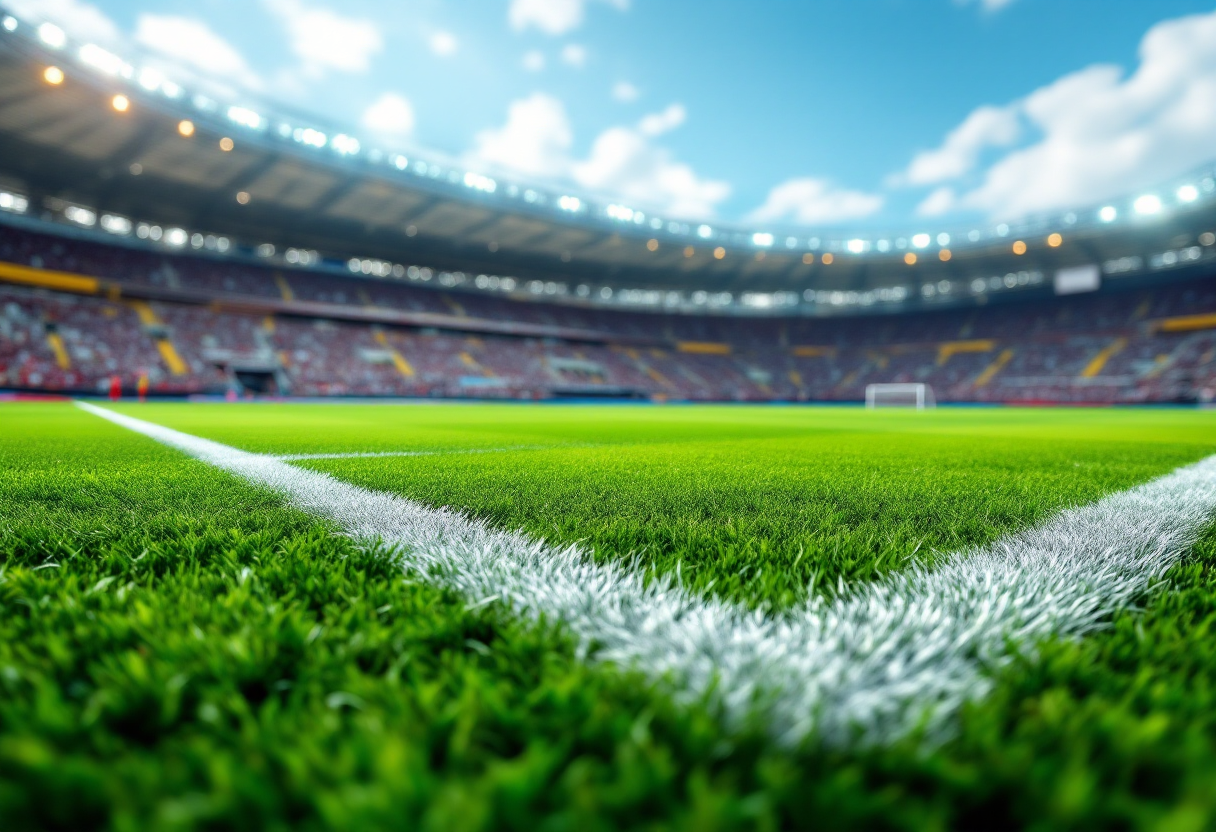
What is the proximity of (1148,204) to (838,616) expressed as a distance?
3481cm

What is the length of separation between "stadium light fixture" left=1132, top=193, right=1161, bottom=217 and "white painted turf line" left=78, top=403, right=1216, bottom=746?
3310 centimetres

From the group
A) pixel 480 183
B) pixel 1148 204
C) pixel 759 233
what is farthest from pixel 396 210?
pixel 1148 204

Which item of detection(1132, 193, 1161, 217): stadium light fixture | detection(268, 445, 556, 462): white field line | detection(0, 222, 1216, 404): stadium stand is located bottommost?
detection(268, 445, 556, 462): white field line

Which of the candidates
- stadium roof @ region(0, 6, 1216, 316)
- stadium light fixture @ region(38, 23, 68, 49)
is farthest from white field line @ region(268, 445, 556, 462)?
stadium light fixture @ region(38, 23, 68, 49)

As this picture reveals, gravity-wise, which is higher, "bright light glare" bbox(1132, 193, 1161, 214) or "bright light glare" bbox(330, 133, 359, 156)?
"bright light glare" bbox(330, 133, 359, 156)

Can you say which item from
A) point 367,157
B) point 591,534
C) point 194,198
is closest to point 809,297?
point 367,157

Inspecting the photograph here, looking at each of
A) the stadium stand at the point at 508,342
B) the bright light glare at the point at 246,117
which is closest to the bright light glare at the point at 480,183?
the bright light glare at the point at 246,117

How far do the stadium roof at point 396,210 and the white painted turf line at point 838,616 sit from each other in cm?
2233

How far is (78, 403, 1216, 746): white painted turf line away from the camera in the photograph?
688mm

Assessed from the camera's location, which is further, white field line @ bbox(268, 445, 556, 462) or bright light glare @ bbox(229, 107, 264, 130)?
bright light glare @ bbox(229, 107, 264, 130)

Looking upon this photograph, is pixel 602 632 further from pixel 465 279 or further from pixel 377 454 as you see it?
pixel 465 279

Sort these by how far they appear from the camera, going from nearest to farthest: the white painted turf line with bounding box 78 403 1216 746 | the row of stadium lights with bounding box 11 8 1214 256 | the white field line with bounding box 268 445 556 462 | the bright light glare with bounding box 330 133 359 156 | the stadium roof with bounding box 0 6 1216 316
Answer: the white painted turf line with bounding box 78 403 1216 746
the white field line with bounding box 268 445 556 462
the row of stadium lights with bounding box 11 8 1214 256
the stadium roof with bounding box 0 6 1216 316
the bright light glare with bounding box 330 133 359 156

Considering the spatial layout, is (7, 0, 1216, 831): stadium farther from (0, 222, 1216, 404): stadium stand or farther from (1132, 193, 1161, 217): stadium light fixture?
(1132, 193, 1161, 217): stadium light fixture

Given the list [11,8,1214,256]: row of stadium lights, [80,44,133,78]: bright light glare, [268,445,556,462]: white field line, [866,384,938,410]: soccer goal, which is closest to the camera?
[268,445,556,462]: white field line
